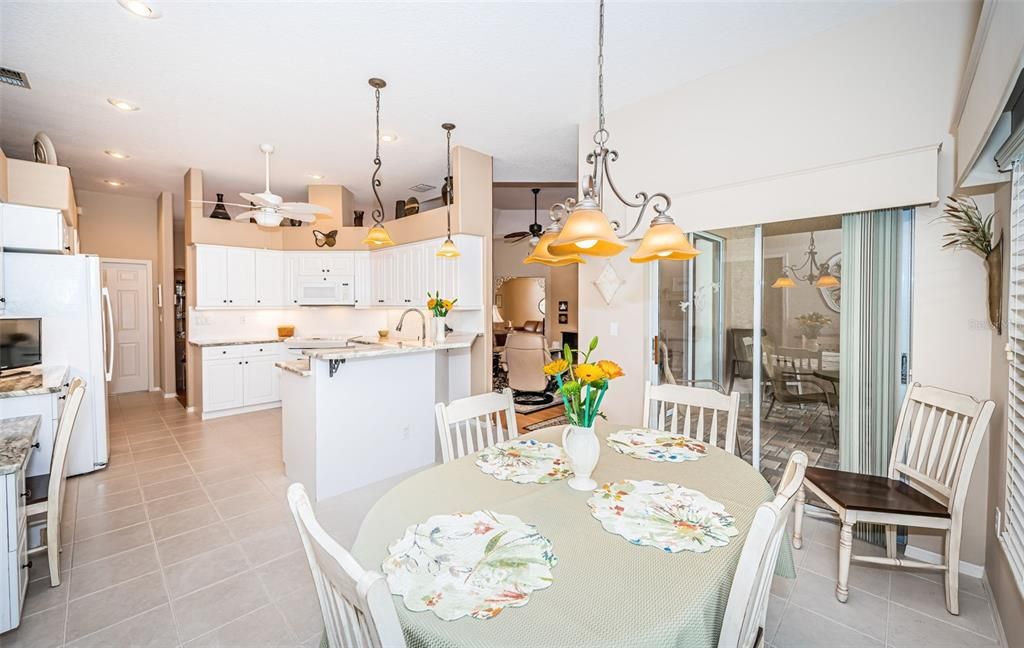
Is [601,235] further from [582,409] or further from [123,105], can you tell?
[123,105]

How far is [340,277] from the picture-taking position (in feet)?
20.1

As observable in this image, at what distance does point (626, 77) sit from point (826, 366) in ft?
7.79

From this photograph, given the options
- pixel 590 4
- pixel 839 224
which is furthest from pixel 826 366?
pixel 590 4

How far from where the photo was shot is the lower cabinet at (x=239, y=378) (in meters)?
5.30

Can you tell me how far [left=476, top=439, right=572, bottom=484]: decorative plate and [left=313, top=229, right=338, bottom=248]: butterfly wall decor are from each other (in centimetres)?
460

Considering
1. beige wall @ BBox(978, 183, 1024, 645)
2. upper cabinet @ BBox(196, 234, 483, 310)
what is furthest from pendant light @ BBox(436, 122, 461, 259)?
beige wall @ BBox(978, 183, 1024, 645)

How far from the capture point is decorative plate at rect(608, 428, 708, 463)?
188 cm

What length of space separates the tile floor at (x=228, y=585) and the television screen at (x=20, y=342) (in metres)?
1.01

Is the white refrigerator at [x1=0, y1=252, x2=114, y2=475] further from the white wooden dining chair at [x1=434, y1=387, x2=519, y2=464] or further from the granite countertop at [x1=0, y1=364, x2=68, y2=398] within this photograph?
the white wooden dining chair at [x1=434, y1=387, x2=519, y2=464]

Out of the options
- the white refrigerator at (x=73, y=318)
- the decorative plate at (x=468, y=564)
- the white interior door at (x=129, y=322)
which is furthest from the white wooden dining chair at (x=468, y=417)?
the white interior door at (x=129, y=322)

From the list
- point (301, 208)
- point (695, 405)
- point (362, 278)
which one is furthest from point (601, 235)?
point (362, 278)

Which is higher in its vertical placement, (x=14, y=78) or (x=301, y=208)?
(x=14, y=78)

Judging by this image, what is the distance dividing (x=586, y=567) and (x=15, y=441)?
2.70 meters

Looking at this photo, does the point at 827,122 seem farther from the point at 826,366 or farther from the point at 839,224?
the point at 826,366
